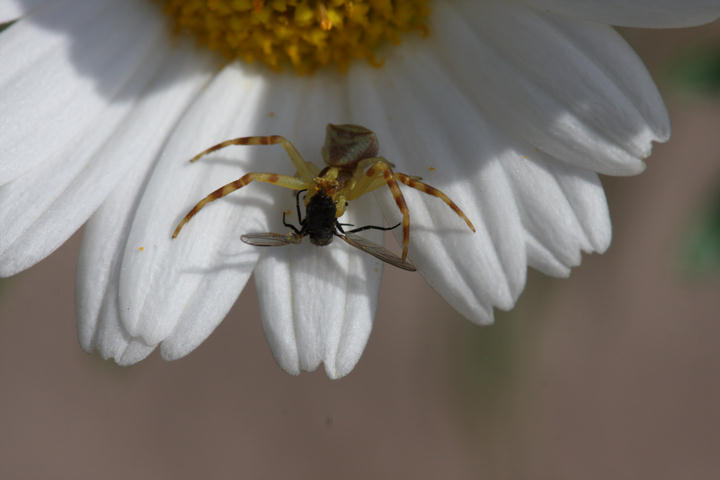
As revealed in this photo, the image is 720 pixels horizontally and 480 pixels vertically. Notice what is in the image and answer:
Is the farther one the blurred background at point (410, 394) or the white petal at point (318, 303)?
the blurred background at point (410, 394)

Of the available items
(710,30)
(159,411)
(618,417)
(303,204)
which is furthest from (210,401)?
(710,30)

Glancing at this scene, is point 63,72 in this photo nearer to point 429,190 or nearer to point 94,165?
point 94,165

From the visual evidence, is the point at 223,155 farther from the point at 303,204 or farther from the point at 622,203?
the point at 622,203

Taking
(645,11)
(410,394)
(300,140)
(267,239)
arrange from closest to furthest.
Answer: (645,11), (267,239), (300,140), (410,394)

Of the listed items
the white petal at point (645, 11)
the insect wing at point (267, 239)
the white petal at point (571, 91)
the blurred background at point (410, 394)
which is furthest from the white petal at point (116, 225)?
the blurred background at point (410, 394)

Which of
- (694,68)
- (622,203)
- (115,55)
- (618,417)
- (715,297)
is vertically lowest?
(618,417)

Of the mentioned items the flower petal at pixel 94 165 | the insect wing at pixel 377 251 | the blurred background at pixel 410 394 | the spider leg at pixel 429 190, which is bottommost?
the blurred background at pixel 410 394

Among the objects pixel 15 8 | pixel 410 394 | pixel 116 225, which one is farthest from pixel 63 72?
pixel 410 394

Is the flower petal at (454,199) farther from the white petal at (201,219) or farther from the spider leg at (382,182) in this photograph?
the white petal at (201,219)
